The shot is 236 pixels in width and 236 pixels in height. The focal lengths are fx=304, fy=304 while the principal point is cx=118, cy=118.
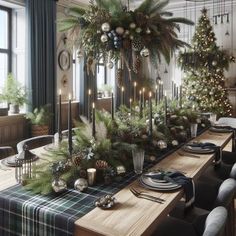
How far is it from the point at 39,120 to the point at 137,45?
10.4ft

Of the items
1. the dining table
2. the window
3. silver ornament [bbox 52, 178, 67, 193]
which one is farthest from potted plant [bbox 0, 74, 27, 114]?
silver ornament [bbox 52, 178, 67, 193]

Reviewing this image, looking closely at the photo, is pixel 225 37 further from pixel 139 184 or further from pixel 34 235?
pixel 34 235

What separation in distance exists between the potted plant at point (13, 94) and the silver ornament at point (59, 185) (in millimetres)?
3630

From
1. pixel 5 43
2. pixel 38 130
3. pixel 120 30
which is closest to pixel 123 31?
pixel 120 30

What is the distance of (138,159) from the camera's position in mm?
1901

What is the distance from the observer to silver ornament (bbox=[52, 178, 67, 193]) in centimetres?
154

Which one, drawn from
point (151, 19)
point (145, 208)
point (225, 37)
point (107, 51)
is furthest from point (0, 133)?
point (225, 37)

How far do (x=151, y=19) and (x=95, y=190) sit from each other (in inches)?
53.0

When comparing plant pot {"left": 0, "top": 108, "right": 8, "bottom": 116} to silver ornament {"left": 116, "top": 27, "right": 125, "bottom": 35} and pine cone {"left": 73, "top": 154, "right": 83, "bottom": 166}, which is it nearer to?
silver ornament {"left": 116, "top": 27, "right": 125, "bottom": 35}

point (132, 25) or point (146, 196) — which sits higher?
point (132, 25)

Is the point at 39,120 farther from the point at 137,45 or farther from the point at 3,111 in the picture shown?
the point at 137,45

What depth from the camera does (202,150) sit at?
248 centimetres

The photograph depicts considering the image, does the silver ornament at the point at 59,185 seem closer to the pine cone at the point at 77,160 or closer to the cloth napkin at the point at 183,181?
the pine cone at the point at 77,160

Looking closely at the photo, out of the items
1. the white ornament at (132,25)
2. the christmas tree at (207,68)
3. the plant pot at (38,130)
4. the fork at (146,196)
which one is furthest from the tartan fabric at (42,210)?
the christmas tree at (207,68)
